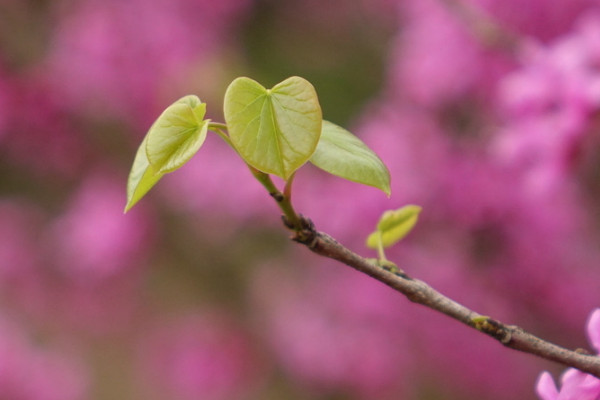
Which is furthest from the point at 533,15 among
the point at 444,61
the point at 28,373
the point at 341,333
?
the point at 28,373

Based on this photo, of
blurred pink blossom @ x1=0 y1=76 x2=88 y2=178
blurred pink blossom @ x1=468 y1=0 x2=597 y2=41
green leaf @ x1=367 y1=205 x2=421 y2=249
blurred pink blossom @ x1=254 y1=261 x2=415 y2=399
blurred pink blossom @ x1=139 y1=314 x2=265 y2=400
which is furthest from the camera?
blurred pink blossom @ x1=139 y1=314 x2=265 y2=400

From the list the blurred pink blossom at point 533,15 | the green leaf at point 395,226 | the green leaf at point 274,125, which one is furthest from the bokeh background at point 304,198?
the green leaf at point 274,125

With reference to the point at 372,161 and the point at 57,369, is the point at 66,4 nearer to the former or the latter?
the point at 57,369

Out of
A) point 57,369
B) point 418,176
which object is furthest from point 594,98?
point 57,369

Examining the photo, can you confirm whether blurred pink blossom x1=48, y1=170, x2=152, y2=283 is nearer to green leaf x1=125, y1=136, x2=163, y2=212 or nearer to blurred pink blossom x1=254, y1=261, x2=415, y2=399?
blurred pink blossom x1=254, y1=261, x2=415, y2=399

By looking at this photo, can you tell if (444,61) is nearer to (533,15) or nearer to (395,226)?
(533,15)

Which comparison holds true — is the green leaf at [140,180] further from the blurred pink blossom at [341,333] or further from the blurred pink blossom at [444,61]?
the blurred pink blossom at [341,333]

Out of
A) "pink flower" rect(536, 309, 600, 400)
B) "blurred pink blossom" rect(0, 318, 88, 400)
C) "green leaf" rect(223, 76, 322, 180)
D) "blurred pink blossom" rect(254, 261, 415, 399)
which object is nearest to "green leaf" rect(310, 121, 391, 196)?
"green leaf" rect(223, 76, 322, 180)
